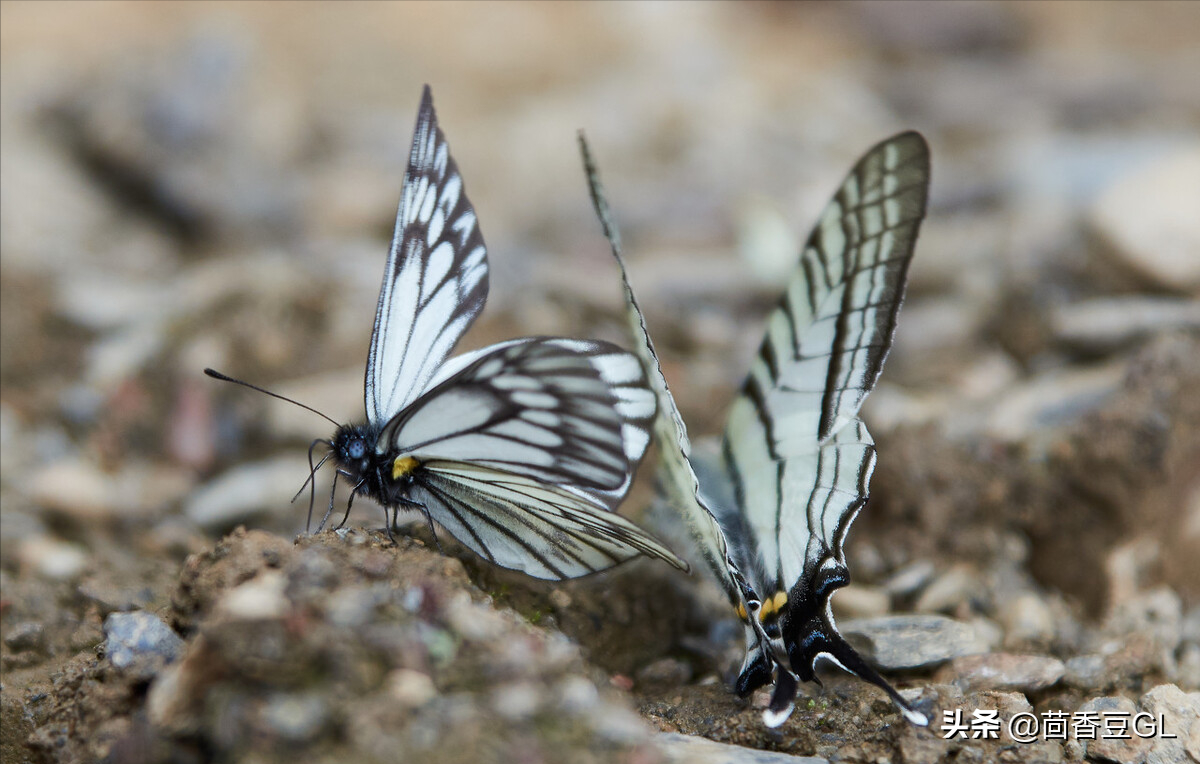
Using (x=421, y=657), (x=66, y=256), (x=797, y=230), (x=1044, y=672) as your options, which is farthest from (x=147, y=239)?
(x=1044, y=672)

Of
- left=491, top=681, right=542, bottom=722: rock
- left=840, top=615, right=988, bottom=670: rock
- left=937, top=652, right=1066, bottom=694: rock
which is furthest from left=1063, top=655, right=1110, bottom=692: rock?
left=491, top=681, right=542, bottom=722: rock

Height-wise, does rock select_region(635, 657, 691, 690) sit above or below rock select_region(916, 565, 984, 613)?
below

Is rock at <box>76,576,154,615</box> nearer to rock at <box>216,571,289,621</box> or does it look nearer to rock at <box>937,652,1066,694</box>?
rock at <box>216,571,289,621</box>

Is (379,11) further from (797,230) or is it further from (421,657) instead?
(421,657)

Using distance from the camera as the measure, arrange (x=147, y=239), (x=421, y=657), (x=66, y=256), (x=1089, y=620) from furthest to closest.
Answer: (x=147, y=239) < (x=66, y=256) < (x=1089, y=620) < (x=421, y=657)

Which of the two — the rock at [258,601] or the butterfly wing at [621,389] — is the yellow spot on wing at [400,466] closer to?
the butterfly wing at [621,389]

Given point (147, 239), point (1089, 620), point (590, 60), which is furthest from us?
point (590, 60)

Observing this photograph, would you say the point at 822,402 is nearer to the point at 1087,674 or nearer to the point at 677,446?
the point at 677,446

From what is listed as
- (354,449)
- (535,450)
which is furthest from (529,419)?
(354,449)
